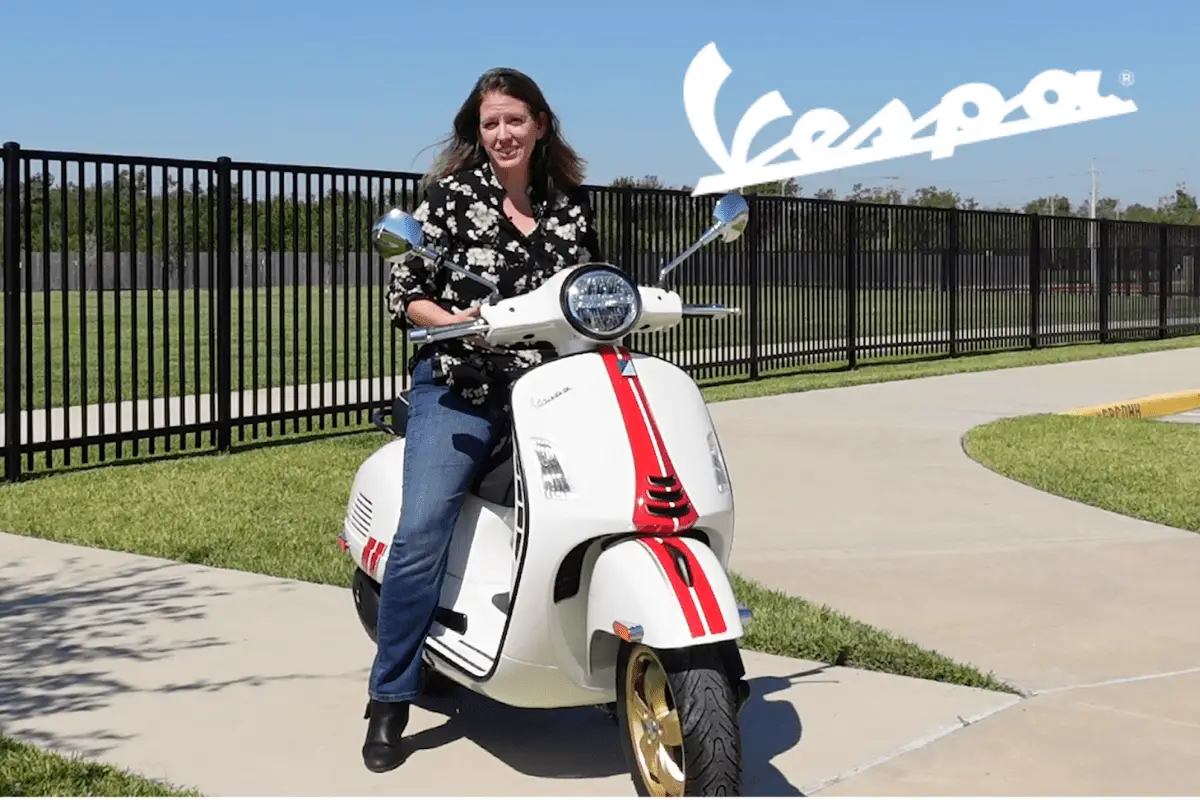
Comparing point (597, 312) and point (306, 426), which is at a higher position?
point (597, 312)

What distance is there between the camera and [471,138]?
448 centimetres

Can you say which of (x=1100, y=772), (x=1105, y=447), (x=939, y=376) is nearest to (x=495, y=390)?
(x=1100, y=772)

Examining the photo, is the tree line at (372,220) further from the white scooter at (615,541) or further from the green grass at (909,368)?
the white scooter at (615,541)

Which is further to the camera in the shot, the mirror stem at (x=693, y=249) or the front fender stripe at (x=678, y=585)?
the mirror stem at (x=693, y=249)

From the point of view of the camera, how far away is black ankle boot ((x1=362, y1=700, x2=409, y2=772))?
4.27 metres

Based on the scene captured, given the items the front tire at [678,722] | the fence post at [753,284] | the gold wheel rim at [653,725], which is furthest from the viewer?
the fence post at [753,284]

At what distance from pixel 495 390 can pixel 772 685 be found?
145 centimetres

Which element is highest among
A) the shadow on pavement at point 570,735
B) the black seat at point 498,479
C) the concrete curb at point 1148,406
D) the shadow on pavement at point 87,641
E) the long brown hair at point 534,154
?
the long brown hair at point 534,154

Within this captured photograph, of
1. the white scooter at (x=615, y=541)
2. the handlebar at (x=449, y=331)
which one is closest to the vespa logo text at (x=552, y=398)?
the white scooter at (x=615, y=541)

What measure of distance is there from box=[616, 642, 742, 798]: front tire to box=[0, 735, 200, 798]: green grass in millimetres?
1130

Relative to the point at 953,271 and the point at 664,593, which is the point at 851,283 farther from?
the point at 664,593

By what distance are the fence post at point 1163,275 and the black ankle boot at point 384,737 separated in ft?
80.4

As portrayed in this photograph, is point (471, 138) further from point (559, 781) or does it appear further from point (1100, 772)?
point (1100, 772)

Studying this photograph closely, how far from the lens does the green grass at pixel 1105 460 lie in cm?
860
